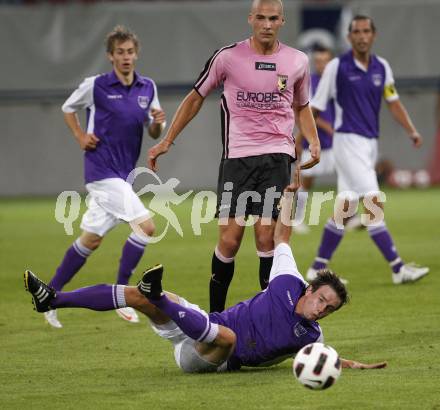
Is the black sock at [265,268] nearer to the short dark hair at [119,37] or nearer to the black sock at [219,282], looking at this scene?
the black sock at [219,282]

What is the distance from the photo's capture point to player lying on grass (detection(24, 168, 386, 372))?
21.3 ft

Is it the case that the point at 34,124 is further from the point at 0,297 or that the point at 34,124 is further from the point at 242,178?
the point at 242,178

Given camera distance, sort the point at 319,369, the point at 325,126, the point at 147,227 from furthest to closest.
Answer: the point at 325,126 → the point at 147,227 → the point at 319,369

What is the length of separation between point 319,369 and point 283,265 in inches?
44.5

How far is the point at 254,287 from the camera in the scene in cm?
1048

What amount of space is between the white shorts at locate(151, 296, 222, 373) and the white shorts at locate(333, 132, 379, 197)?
171 inches

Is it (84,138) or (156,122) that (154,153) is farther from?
(156,122)

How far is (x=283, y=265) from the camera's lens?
6941 mm

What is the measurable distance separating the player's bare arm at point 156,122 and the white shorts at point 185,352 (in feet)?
9.23

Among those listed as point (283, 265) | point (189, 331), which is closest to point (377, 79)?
point (283, 265)

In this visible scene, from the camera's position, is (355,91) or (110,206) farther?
(355,91)

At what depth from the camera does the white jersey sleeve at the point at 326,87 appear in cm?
1077

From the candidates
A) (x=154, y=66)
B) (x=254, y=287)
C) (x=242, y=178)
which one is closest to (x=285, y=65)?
(x=242, y=178)

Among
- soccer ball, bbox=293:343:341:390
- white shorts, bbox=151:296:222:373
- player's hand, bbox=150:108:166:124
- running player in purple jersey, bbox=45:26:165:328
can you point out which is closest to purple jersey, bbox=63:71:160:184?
running player in purple jersey, bbox=45:26:165:328
